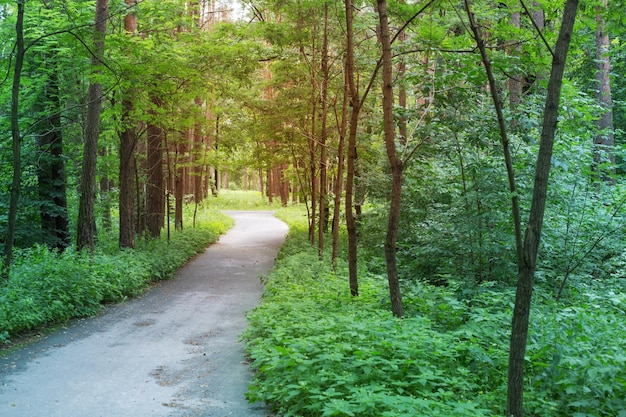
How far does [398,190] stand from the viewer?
6.80 metres

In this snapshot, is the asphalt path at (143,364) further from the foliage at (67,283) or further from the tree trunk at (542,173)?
the tree trunk at (542,173)

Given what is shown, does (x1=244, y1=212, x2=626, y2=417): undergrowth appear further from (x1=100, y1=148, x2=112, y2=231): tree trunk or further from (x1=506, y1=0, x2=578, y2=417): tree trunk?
(x1=100, y1=148, x2=112, y2=231): tree trunk

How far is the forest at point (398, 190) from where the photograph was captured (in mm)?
4664

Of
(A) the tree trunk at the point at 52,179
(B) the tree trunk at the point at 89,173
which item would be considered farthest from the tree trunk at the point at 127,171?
(B) the tree trunk at the point at 89,173

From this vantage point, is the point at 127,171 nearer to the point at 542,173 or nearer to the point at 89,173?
the point at 89,173

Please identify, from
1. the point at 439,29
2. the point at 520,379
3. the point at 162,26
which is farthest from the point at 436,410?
the point at 162,26

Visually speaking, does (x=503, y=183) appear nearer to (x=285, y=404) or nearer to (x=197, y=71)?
(x=285, y=404)

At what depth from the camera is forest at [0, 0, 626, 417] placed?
15.3 ft

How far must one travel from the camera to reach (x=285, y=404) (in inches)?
200

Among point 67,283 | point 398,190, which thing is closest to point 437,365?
point 398,190

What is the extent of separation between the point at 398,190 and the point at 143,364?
4.24 m

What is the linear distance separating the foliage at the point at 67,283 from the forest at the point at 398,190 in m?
0.06

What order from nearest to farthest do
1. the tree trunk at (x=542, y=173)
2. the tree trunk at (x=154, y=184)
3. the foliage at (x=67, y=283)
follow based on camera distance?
the tree trunk at (x=542, y=173) → the foliage at (x=67, y=283) → the tree trunk at (x=154, y=184)

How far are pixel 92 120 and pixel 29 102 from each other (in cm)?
241
